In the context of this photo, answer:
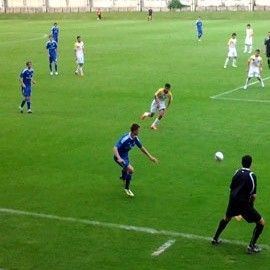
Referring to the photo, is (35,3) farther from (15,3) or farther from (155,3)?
(155,3)

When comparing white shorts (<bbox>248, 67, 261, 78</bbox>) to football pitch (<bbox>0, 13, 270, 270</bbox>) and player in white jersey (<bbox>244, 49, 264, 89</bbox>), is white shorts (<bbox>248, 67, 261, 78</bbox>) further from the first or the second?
football pitch (<bbox>0, 13, 270, 270</bbox>)

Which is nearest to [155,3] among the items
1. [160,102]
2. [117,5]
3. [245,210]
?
[117,5]

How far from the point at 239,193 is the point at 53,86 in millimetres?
22455

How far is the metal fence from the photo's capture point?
103m

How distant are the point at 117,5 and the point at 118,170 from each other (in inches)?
3839

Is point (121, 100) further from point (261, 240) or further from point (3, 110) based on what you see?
point (261, 240)

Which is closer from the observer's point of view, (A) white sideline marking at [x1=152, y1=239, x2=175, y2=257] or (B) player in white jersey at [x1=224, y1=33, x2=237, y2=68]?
(A) white sideline marking at [x1=152, y1=239, x2=175, y2=257]

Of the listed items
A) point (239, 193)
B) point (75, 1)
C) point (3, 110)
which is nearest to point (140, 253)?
point (239, 193)

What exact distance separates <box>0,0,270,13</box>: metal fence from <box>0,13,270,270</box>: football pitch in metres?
67.1

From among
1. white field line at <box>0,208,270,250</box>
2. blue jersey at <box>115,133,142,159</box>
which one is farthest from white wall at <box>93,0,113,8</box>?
white field line at <box>0,208,270,250</box>

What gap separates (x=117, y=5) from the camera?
11225 centimetres

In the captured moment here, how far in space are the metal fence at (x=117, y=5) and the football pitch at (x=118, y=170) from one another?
220ft

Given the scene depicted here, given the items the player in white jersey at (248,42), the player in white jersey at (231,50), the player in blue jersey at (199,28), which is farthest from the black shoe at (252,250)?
the player in blue jersey at (199,28)

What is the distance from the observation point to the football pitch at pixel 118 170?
12.4 meters
